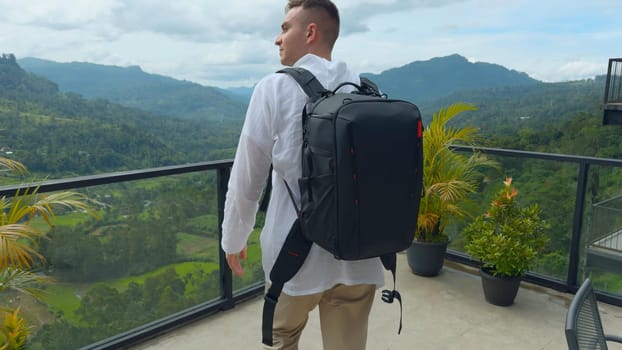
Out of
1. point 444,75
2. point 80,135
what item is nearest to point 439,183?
point 80,135

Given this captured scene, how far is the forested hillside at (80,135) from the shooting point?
399 centimetres

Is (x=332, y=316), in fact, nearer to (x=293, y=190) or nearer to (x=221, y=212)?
(x=293, y=190)

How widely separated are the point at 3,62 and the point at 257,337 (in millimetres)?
12586

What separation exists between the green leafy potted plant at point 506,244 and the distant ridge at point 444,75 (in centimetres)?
2188

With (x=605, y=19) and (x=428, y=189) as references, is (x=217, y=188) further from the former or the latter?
(x=605, y=19)

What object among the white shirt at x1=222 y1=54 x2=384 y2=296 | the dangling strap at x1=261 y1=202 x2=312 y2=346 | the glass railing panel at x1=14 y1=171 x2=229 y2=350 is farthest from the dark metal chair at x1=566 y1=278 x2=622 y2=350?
the glass railing panel at x1=14 y1=171 x2=229 y2=350

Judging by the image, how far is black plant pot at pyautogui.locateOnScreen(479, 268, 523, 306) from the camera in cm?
303

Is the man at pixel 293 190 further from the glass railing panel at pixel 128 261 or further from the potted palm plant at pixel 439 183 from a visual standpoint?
the potted palm plant at pixel 439 183

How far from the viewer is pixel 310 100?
121cm

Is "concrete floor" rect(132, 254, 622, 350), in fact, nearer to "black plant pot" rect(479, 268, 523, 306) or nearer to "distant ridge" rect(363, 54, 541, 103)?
"black plant pot" rect(479, 268, 523, 306)

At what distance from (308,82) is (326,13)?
271 millimetres

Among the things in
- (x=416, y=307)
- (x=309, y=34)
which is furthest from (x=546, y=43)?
(x=309, y=34)

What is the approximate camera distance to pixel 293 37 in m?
1.35

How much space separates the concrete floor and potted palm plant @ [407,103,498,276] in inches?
10.6
